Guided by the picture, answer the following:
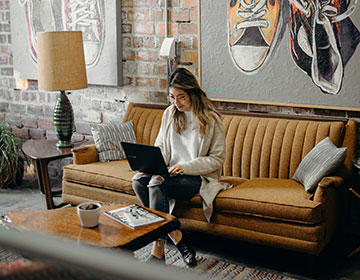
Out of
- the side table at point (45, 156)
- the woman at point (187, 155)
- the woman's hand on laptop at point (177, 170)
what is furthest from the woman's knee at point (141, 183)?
the side table at point (45, 156)

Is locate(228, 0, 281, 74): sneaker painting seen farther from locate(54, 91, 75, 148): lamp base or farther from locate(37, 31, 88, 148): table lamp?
locate(54, 91, 75, 148): lamp base

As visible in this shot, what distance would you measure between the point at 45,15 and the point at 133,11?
40.7 inches

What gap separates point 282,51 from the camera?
3.48 m

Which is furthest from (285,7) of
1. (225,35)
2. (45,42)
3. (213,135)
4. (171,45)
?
(45,42)

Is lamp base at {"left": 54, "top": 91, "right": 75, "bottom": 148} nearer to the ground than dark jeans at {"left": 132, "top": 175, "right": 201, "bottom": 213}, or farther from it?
farther from it

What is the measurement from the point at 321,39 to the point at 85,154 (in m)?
1.97

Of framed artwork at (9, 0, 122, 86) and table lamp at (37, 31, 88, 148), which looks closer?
table lamp at (37, 31, 88, 148)

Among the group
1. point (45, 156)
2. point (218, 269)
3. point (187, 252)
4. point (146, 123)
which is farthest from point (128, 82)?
point (218, 269)

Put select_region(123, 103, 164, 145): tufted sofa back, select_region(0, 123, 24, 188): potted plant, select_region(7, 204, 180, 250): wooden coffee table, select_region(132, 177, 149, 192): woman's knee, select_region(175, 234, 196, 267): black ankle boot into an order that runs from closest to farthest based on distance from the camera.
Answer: select_region(7, 204, 180, 250): wooden coffee table
select_region(175, 234, 196, 267): black ankle boot
select_region(132, 177, 149, 192): woman's knee
select_region(123, 103, 164, 145): tufted sofa back
select_region(0, 123, 24, 188): potted plant

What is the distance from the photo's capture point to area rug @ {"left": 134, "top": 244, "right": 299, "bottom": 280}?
2631 mm

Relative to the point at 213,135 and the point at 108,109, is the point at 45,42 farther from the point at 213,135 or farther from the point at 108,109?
the point at 213,135

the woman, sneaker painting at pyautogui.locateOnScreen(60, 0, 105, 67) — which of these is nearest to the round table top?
sneaker painting at pyautogui.locateOnScreen(60, 0, 105, 67)

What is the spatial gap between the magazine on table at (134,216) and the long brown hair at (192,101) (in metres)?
0.68

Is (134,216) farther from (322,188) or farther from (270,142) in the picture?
(270,142)
